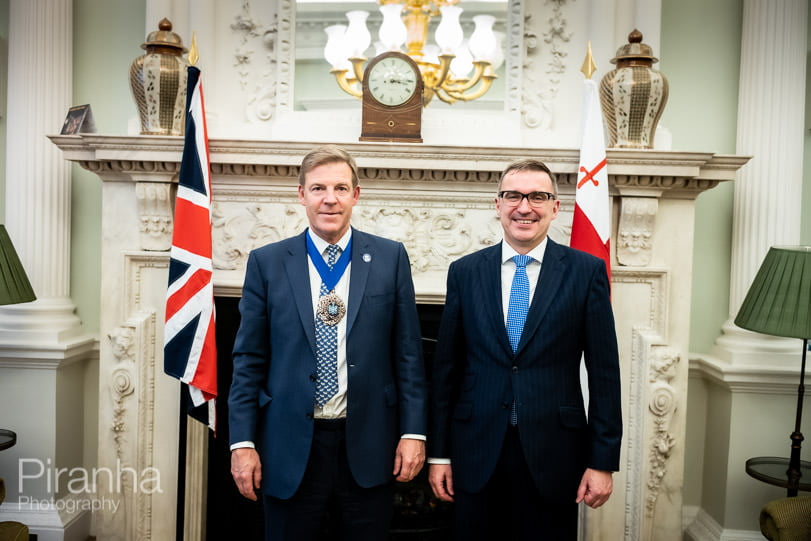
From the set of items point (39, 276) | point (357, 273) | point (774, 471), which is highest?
point (357, 273)

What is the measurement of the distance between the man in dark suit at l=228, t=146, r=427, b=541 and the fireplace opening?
44.2 inches

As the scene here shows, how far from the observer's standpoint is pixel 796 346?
9.39ft

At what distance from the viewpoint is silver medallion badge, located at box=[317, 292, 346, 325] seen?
1.82 meters

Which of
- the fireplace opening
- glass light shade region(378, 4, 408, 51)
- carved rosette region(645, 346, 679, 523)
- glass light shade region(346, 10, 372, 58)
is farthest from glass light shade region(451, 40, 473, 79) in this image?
carved rosette region(645, 346, 679, 523)

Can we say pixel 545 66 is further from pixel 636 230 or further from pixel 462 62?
pixel 636 230

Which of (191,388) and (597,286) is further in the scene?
(191,388)

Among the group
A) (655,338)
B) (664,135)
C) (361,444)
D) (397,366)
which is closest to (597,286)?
(397,366)

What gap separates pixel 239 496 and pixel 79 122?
5.79 ft

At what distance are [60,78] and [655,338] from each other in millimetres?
2834

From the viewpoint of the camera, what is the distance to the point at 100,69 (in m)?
3.12

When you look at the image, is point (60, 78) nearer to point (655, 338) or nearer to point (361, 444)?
point (361, 444)

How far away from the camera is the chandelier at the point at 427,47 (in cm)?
286

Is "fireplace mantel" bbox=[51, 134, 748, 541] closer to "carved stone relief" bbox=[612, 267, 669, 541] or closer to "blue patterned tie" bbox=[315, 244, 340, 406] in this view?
"carved stone relief" bbox=[612, 267, 669, 541]

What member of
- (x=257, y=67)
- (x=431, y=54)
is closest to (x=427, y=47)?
(x=431, y=54)
